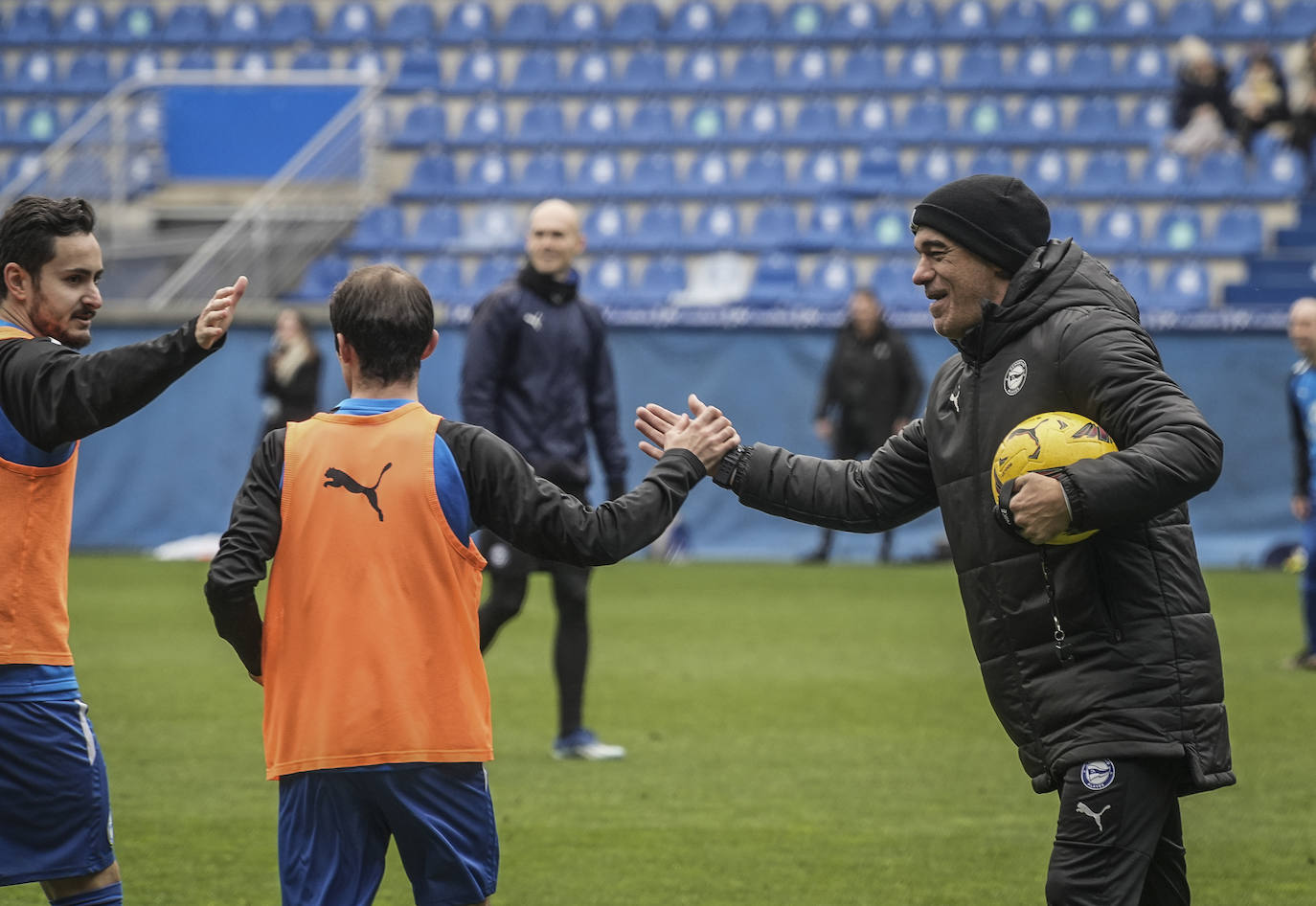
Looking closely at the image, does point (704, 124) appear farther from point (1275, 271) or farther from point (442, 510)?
point (442, 510)

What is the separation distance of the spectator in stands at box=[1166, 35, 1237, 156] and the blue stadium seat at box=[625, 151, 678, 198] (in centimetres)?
620

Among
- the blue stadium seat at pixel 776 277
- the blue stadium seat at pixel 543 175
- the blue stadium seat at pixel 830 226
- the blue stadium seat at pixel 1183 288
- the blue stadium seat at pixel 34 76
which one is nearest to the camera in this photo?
the blue stadium seat at pixel 1183 288

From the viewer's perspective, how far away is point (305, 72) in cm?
2222

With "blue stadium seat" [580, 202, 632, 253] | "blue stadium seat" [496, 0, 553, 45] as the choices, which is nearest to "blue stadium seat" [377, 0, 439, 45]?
"blue stadium seat" [496, 0, 553, 45]

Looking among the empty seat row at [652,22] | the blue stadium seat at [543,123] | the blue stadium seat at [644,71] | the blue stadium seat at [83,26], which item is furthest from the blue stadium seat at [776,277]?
→ the blue stadium seat at [83,26]

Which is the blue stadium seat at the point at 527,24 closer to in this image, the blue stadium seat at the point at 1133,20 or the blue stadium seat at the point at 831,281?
the blue stadium seat at the point at 831,281

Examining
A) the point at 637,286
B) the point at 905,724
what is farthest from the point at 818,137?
the point at 905,724

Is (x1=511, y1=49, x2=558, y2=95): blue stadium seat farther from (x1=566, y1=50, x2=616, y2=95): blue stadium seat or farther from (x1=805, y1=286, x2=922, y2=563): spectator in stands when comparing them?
(x1=805, y1=286, x2=922, y2=563): spectator in stands

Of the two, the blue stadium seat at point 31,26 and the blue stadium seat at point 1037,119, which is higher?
the blue stadium seat at point 31,26

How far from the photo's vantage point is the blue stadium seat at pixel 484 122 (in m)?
22.7

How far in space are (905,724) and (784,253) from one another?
11.8m

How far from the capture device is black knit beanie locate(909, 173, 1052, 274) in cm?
403

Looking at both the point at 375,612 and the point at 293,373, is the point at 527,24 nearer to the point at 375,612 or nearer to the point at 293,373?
the point at 293,373

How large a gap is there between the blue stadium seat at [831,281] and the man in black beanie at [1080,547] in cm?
1534
